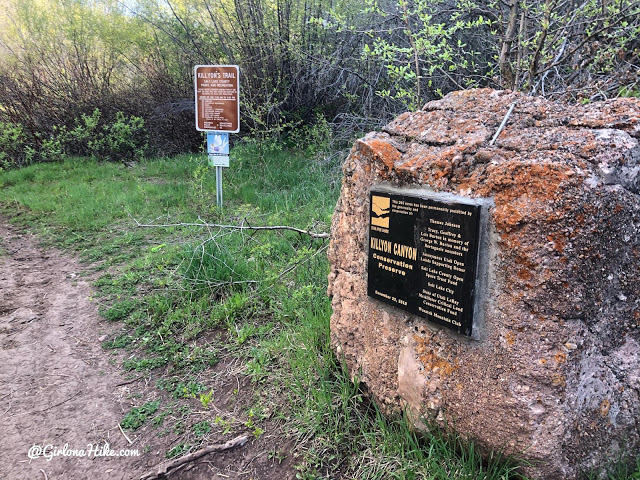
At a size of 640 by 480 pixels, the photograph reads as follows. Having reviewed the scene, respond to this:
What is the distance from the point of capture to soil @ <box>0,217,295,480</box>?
94.7 inches

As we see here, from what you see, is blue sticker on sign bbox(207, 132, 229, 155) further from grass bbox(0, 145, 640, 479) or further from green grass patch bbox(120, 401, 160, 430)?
green grass patch bbox(120, 401, 160, 430)

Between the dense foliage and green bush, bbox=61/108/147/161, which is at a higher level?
the dense foliage

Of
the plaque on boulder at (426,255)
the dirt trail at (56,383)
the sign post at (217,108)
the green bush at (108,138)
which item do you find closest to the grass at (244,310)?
the dirt trail at (56,383)

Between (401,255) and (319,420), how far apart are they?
3.23 ft

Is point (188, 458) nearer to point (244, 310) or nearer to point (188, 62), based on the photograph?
point (244, 310)

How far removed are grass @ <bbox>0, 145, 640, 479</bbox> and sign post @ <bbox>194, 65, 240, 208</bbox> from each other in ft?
2.26

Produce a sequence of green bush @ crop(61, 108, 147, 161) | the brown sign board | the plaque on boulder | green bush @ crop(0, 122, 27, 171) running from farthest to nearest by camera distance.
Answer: green bush @ crop(61, 108, 147, 161)
green bush @ crop(0, 122, 27, 171)
the brown sign board
the plaque on boulder

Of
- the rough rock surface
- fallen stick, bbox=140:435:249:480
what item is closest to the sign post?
fallen stick, bbox=140:435:249:480

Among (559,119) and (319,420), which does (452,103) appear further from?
(319,420)

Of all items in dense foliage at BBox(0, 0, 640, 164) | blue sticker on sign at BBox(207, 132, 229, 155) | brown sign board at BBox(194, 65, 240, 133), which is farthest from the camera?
dense foliage at BBox(0, 0, 640, 164)

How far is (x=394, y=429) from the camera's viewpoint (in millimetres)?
2207

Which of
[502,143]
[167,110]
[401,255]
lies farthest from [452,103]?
[167,110]

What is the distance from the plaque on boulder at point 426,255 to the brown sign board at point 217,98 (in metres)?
4.38

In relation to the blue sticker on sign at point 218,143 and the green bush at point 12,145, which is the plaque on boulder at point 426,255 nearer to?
the blue sticker on sign at point 218,143
